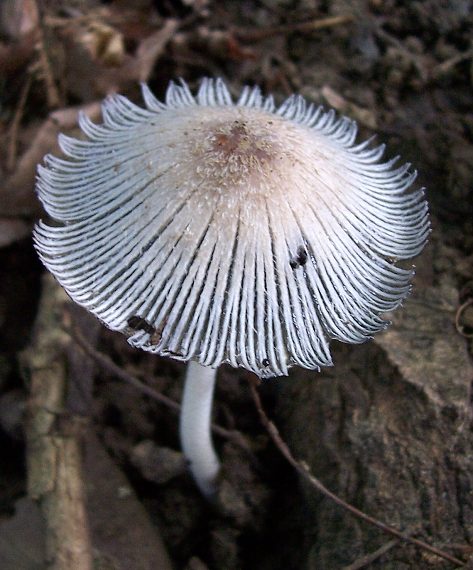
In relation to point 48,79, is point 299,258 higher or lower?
lower

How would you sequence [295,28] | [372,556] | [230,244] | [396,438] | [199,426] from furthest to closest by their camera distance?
[295,28], [199,426], [396,438], [372,556], [230,244]

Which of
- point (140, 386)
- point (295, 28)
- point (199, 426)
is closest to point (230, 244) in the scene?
point (199, 426)

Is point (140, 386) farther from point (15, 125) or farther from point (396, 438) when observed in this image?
point (15, 125)

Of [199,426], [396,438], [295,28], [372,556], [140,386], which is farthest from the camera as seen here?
[295,28]

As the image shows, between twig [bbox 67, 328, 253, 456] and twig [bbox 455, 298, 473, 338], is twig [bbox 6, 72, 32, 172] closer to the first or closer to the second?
twig [bbox 67, 328, 253, 456]

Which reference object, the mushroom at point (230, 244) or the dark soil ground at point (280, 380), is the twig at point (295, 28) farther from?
the mushroom at point (230, 244)

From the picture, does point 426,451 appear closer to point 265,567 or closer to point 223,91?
point 265,567

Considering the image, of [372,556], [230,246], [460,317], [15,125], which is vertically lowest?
[372,556]

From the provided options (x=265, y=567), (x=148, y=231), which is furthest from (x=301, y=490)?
(x=148, y=231)

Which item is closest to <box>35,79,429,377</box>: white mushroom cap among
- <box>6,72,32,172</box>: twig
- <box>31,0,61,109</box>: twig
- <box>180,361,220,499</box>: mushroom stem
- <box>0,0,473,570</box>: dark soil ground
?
<box>180,361,220,499</box>: mushroom stem
